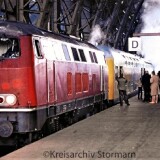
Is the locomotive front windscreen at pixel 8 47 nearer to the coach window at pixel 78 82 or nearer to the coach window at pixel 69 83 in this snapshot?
the coach window at pixel 69 83

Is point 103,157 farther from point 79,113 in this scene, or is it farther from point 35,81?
point 79,113

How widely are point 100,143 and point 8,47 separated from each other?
306 cm

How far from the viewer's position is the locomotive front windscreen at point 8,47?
1225cm

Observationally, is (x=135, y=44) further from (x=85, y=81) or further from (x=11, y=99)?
(x=11, y=99)

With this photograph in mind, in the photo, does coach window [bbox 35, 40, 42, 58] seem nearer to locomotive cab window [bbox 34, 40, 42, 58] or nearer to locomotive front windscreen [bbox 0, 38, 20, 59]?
locomotive cab window [bbox 34, 40, 42, 58]

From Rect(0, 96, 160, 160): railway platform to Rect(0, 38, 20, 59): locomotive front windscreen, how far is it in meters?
2.07

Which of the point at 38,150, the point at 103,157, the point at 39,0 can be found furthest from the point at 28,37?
the point at 39,0

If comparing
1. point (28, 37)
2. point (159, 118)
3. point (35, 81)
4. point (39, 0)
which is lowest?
point (159, 118)

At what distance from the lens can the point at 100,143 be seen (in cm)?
1137

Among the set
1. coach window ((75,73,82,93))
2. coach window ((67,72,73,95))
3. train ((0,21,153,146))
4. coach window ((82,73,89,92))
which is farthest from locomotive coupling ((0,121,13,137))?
coach window ((82,73,89,92))

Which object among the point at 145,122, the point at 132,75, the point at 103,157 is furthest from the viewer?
the point at 132,75

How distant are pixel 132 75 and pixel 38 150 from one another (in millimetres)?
25893

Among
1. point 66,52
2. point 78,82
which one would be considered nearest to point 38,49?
point 66,52

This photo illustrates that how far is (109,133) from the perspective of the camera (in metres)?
13.3
